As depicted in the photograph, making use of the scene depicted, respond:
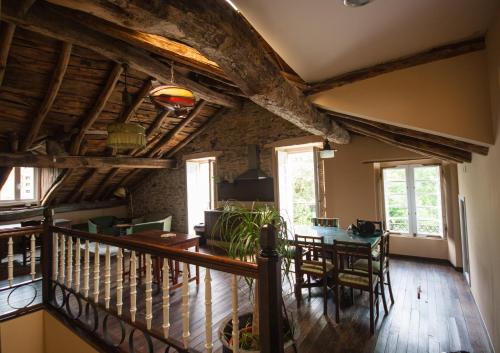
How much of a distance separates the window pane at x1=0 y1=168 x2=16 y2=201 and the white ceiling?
788 cm

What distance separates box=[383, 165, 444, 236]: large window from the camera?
495 centimetres

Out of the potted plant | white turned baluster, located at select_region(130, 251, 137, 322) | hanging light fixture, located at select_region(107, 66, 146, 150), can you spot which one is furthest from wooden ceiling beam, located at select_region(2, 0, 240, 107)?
the potted plant

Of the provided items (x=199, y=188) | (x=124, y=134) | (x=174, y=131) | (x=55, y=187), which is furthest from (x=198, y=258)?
(x=55, y=187)

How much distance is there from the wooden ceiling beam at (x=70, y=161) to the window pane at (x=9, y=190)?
218cm

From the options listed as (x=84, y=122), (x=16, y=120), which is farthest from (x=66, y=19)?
(x=16, y=120)

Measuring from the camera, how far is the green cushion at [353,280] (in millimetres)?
2871

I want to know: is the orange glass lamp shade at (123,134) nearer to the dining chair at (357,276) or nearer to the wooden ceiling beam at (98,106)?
the wooden ceiling beam at (98,106)

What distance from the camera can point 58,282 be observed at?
270 cm

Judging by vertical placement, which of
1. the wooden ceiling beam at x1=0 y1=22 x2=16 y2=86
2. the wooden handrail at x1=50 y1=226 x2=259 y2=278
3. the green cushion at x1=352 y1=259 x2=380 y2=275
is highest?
the wooden ceiling beam at x1=0 y1=22 x2=16 y2=86

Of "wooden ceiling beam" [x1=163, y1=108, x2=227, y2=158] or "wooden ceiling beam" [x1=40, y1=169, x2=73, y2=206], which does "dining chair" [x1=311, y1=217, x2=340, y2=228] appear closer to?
"wooden ceiling beam" [x1=163, y1=108, x2=227, y2=158]

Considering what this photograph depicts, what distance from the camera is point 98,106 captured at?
15.6 ft

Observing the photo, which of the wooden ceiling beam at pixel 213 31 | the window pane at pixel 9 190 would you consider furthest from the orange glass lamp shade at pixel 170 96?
the window pane at pixel 9 190

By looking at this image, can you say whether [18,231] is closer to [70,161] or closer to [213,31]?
[213,31]

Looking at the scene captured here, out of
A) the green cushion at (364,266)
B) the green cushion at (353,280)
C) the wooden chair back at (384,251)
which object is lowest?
the green cushion at (353,280)
